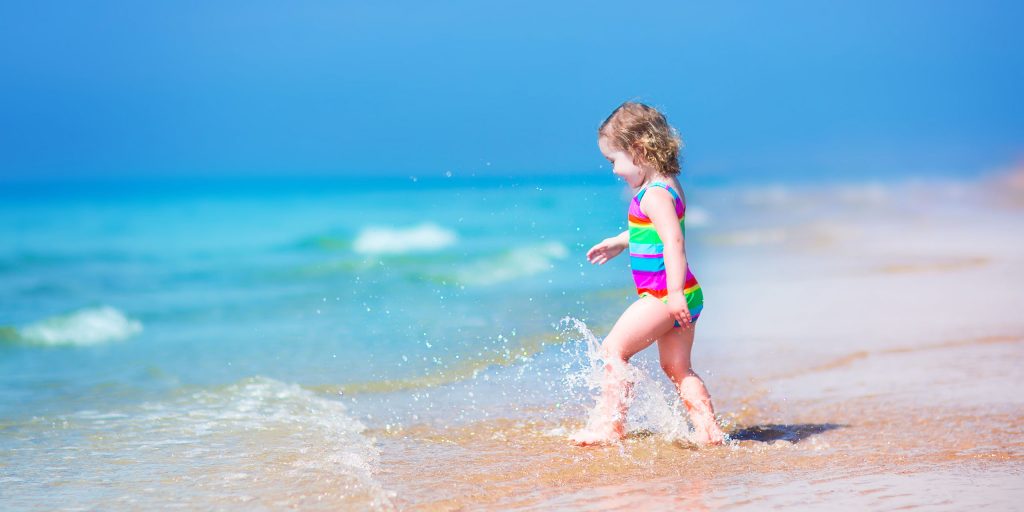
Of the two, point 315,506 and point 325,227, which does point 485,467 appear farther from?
point 325,227

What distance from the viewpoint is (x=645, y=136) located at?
13.8ft

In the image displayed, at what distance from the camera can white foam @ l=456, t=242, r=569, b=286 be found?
37.8 feet

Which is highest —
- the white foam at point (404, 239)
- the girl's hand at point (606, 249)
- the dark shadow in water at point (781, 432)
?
the white foam at point (404, 239)

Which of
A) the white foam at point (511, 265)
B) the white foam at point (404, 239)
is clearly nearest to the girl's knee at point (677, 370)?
the white foam at point (511, 265)

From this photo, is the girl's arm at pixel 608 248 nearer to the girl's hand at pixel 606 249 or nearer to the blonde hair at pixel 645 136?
the girl's hand at pixel 606 249

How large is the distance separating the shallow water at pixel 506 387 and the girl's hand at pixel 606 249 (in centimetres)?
34

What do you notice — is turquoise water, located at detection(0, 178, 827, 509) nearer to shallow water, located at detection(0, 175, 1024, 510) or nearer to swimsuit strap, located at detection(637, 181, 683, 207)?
shallow water, located at detection(0, 175, 1024, 510)

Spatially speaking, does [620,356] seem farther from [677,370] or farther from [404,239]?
[404,239]

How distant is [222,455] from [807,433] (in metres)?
2.34

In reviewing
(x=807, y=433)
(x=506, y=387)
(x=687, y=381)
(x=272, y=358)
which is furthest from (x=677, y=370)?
(x=272, y=358)

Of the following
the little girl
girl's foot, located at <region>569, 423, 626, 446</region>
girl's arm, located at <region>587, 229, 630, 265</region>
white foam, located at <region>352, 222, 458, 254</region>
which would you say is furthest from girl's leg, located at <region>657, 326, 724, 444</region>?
white foam, located at <region>352, 222, 458, 254</region>

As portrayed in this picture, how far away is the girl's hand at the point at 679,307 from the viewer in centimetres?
404

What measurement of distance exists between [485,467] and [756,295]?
529 cm

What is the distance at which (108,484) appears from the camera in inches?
151
